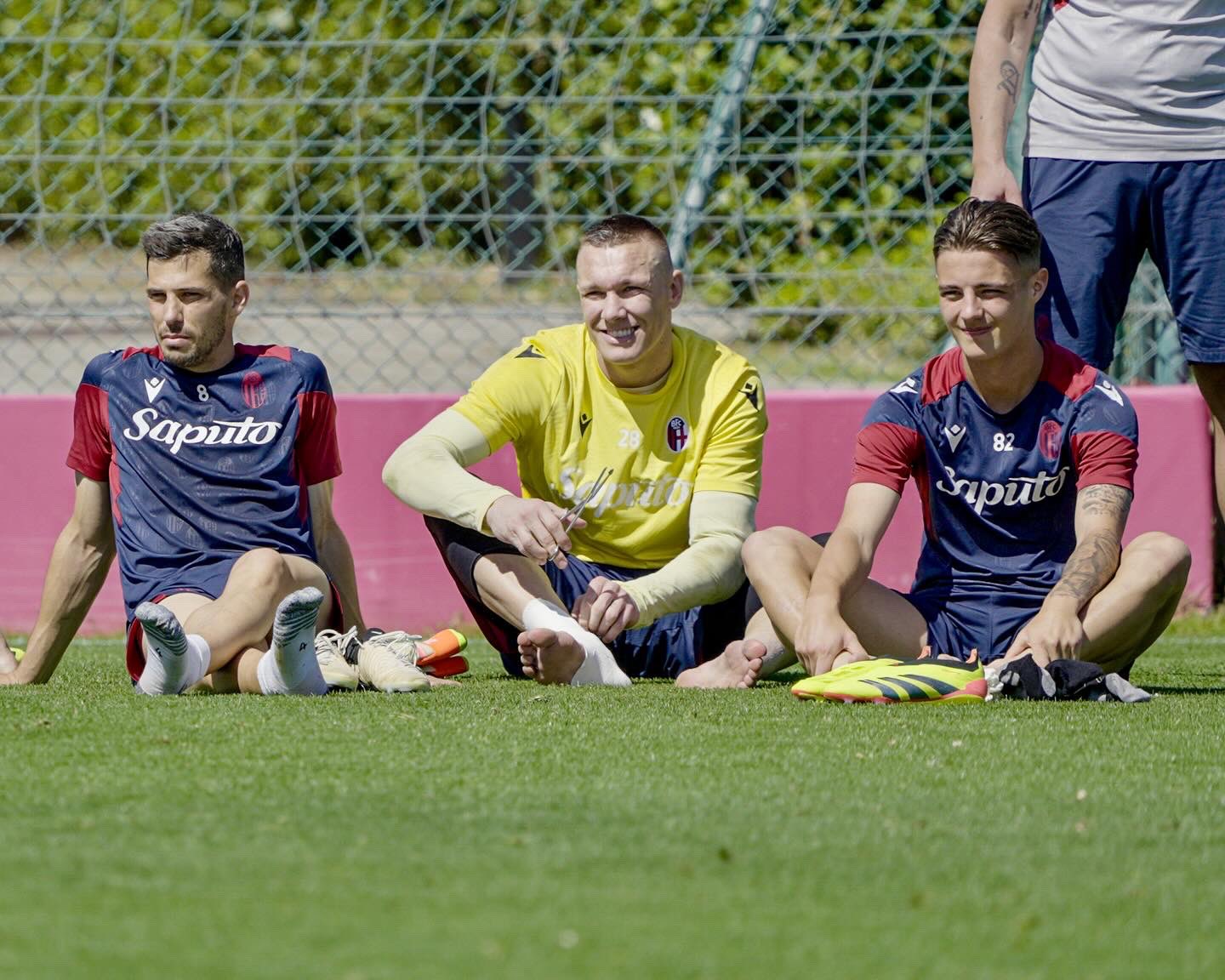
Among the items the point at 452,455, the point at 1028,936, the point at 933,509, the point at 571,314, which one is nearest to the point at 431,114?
the point at 571,314

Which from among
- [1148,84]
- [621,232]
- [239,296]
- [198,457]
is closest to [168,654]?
[198,457]

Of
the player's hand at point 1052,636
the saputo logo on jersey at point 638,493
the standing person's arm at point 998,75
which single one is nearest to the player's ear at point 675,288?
the saputo logo on jersey at point 638,493

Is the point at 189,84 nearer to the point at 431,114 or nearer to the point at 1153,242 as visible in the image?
the point at 431,114

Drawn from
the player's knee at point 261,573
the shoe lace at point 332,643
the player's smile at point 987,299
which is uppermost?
the player's smile at point 987,299

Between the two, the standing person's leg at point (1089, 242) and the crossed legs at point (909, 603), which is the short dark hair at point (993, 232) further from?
the crossed legs at point (909, 603)

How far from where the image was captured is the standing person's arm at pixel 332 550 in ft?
13.1

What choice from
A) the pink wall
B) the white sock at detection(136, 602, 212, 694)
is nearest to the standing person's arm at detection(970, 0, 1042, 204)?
the pink wall

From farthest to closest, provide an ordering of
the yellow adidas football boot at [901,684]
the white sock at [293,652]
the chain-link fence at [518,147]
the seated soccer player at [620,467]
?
the chain-link fence at [518,147], the seated soccer player at [620,467], the yellow adidas football boot at [901,684], the white sock at [293,652]

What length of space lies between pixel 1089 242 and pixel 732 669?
1.21m

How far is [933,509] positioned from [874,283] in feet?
8.09

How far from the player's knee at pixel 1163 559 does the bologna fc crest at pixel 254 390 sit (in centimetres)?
188

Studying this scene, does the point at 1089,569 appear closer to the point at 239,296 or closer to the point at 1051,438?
the point at 1051,438

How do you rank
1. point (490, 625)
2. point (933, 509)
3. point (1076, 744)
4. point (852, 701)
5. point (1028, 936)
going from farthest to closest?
1. point (490, 625)
2. point (933, 509)
3. point (852, 701)
4. point (1076, 744)
5. point (1028, 936)

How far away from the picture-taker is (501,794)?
2.48 meters
